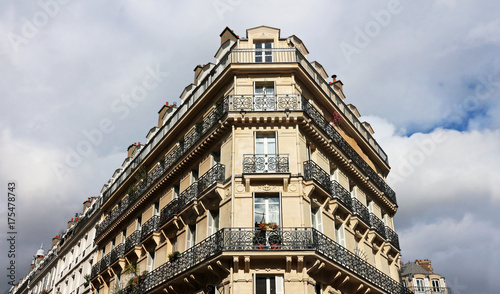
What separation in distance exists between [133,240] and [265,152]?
10373 millimetres

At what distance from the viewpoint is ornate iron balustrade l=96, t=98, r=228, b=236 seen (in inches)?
807

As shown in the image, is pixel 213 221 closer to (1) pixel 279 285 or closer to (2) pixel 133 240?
(1) pixel 279 285

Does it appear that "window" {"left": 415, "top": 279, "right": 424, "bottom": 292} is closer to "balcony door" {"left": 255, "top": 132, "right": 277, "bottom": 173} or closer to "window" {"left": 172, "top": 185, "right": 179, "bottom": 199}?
"window" {"left": 172, "top": 185, "right": 179, "bottom": 199}

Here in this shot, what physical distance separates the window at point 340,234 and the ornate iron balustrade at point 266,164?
434 cm

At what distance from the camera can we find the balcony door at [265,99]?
19186mm

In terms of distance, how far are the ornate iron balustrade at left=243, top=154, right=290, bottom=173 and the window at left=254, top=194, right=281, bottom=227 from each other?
3.29 ft

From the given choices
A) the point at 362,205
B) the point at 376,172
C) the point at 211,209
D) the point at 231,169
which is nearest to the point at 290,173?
the point at 231,169

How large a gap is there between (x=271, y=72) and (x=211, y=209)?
6469 millimetres

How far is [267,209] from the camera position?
1738 cm

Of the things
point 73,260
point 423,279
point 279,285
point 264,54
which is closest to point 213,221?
point 279,285

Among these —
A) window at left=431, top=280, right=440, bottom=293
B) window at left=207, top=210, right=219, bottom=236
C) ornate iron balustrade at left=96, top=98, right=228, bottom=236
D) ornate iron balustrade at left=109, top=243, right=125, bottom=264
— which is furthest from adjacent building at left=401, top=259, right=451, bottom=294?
window at left=207, top=210, right=219, bottom=236

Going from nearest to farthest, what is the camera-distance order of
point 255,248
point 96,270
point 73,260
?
point 255,248 → point 96,270 → point 73,260

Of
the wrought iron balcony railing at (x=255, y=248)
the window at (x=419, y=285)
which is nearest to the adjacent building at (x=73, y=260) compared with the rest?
the wrought iron balcony railing at (x=255, y=248)

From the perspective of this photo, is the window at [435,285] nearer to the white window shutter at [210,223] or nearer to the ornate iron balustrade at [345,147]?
the ornate iron balustrade at [345,147]
